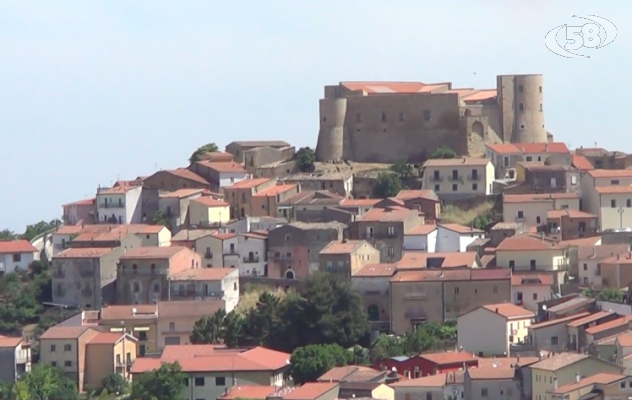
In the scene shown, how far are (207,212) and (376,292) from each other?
34.5ft

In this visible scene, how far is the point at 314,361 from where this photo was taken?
5903cm

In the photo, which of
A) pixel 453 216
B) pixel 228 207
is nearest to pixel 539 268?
pixel 453 216

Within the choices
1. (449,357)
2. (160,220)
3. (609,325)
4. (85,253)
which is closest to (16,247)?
(160,220)

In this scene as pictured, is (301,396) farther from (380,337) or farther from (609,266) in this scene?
(609,266)

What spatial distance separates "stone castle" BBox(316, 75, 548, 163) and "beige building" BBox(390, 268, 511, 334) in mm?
16226

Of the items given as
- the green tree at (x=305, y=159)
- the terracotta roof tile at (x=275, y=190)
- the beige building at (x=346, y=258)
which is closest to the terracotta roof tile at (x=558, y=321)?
the beige building at (x=346, y=258)

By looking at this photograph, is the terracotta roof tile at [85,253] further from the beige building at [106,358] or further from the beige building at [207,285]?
the beige building at [106,358]

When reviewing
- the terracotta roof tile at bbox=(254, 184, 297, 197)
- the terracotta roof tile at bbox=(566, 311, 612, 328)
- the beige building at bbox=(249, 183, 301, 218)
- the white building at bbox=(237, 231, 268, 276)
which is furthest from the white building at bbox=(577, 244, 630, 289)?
the terracotta roof tile at bbox=(254, 184, 297, 197)

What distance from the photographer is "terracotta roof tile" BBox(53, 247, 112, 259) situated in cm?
6776

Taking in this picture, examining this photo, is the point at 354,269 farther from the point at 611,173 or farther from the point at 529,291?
the point at 611,173

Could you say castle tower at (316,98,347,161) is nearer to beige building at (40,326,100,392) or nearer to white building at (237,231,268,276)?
white building at (237,231,268,276)

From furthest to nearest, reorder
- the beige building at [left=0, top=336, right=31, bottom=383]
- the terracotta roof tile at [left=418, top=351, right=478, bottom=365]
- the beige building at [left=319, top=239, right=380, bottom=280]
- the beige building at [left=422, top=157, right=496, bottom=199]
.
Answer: the beige building at [left=422, top=157, right=496, bottom=199], the beige building at [left=319, top=239, right=380, bottom=280], the beige building at [left=0, top=336, right=31, bottom=383], the terracotta roof tile at [left=418, top=351, right=478, bottom=365]

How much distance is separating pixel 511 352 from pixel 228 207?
17.0m

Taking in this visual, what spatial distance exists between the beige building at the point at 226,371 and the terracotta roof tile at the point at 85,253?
7.91 m
